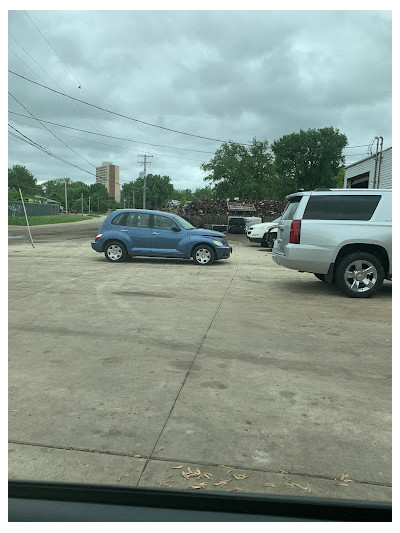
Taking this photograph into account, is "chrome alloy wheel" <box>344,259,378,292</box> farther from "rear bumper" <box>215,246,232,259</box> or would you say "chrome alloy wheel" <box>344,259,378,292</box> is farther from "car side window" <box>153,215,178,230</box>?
"car side window" <box>153,215,178,230</box>

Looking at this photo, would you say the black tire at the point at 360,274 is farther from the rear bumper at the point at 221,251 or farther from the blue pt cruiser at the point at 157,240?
the blue pt cruiser at the point at 157,240

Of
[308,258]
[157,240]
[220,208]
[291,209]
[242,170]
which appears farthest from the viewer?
[242,170]

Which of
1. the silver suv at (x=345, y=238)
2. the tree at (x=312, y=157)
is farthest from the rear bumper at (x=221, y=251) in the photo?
the tree at (x=312, y=157)

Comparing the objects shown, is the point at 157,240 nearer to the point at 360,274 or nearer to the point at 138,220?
the point at 138,220

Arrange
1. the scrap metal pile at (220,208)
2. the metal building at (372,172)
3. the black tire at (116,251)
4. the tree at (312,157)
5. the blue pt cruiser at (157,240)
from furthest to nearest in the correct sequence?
1. the tree at (312,157)
2. the scrap metal pile at (220,208)
3. the metal building at (372,172)
4. the black tire at (116,251)
5. the blue pt cruiser at (157,240)

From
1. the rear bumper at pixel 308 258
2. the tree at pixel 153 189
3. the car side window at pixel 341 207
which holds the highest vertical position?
the tree at pixel 153 189

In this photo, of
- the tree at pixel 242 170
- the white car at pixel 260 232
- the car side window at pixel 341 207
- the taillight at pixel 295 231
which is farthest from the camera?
the tree at pixel 242 170

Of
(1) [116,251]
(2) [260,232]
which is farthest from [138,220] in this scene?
Answer: (2) [260,232]

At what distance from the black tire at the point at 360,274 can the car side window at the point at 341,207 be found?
0.78 meters

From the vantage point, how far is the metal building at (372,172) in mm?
22097

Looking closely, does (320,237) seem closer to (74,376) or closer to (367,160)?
(74,376)

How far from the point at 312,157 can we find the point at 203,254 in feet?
178

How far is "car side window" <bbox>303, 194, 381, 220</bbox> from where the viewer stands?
26.5ft

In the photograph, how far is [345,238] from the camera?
8.00 meters
